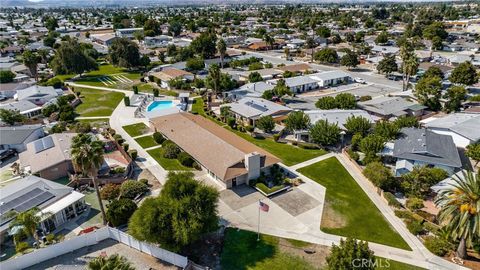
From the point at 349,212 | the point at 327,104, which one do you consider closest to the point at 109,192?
the point at 349,212

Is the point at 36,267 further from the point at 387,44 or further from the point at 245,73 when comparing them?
the point at 387,44

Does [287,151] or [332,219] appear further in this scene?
[287,151]

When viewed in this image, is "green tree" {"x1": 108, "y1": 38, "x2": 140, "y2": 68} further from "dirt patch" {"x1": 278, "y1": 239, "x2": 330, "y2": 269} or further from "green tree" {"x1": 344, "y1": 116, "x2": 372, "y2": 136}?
"dirt patch" {"x1": 278, "y1": 239, "x2": 330, "y2": 269}

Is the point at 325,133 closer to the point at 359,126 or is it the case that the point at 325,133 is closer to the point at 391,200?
the point at 359,126

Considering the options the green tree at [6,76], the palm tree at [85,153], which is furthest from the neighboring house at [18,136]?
the green tree at [6,76]

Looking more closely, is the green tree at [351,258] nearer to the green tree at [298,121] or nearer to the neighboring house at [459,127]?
the green tree at [298,121]

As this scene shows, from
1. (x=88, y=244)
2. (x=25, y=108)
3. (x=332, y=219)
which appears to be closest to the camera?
(x=88, y=244)

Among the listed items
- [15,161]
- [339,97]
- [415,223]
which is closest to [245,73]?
[339,97]
